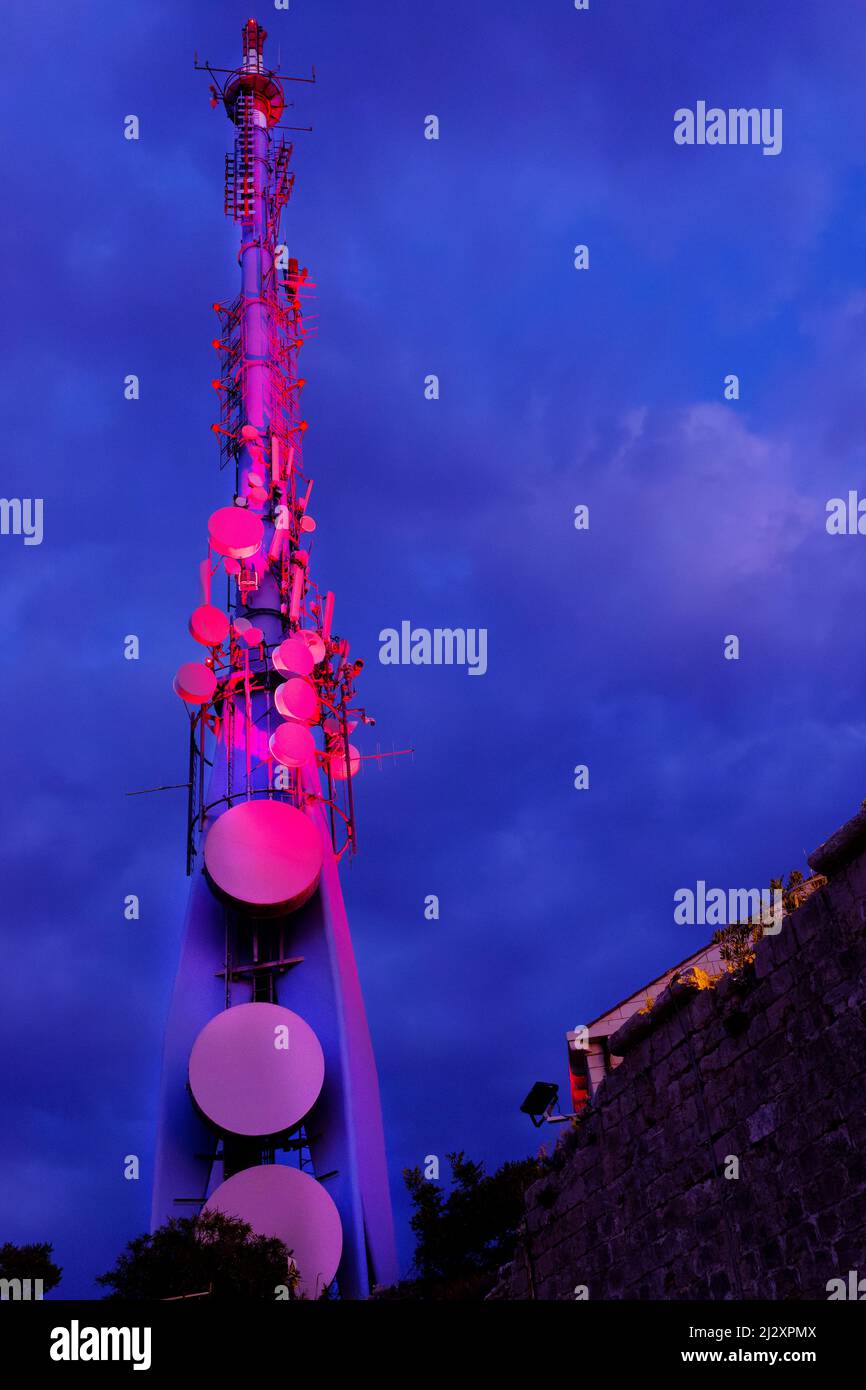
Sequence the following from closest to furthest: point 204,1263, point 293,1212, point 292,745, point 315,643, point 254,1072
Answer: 1. point 204,1263
2. point 293,1212
3. point 254,1072
4. point 292,745
5. point 315,643

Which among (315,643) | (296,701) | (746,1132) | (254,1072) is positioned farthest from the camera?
(315,643)

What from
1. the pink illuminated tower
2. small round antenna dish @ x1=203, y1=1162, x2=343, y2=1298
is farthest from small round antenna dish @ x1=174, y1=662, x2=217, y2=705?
small round antenna dish @ x1=203, y1=1162, x2=343, y2=1298

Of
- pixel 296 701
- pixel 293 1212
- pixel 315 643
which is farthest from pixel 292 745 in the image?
pixel 293 1212

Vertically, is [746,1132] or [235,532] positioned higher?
[235,532]

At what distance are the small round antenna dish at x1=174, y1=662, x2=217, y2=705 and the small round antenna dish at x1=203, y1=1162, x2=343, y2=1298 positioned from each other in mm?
11195

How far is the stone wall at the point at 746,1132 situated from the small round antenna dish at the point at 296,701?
19791mm

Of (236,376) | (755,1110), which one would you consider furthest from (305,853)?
(755,1110)

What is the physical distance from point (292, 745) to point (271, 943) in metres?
4.84

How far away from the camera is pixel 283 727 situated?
97.4 ft

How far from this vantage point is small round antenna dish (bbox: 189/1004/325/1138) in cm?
2561

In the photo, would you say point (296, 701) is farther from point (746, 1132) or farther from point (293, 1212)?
point (746, 1132)

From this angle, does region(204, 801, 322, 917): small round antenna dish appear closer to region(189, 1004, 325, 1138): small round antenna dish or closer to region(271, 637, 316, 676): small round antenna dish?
region(189, 1004, 325, 1138): small round antenna dish

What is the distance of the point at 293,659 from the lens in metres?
30.7

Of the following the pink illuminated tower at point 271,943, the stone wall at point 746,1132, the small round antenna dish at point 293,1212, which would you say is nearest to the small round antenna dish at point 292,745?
the pink illuminated tower at point 271,943
